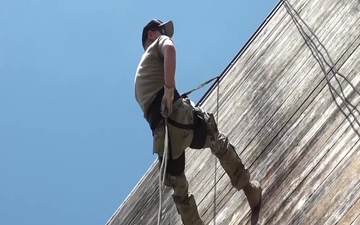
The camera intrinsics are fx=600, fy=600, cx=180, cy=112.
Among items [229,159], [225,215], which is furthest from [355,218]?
[225,215]

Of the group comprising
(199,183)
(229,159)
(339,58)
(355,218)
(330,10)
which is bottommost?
(199,183)

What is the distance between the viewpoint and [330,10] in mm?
4547

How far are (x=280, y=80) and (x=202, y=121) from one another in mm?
1190

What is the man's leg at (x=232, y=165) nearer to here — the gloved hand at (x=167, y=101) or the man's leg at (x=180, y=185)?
the man's leg at (x=180, y=185)

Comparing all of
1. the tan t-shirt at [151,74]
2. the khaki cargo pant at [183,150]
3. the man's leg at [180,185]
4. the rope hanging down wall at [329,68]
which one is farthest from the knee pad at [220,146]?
the rope hanging down wall at [329,68]

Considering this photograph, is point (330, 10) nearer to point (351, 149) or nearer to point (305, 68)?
point (305, 68)

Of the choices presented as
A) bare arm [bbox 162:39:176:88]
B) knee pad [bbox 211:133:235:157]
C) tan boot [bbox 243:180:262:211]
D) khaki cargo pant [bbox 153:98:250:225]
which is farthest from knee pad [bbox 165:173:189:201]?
bare arm [bbox 162:39:176:88]

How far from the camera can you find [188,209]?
3523mm

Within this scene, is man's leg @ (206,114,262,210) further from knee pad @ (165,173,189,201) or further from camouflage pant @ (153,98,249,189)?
knee pad @ (165,173,189,201)

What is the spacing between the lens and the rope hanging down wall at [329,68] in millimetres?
3216

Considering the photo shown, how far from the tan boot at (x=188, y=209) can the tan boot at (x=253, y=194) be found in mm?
333

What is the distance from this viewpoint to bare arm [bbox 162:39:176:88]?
3066mm

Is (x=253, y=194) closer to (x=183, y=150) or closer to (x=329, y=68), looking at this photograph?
(x=183, y=150)

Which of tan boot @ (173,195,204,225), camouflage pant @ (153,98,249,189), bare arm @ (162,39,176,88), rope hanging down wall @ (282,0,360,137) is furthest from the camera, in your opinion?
tan boot @ (173,195,204,225)
